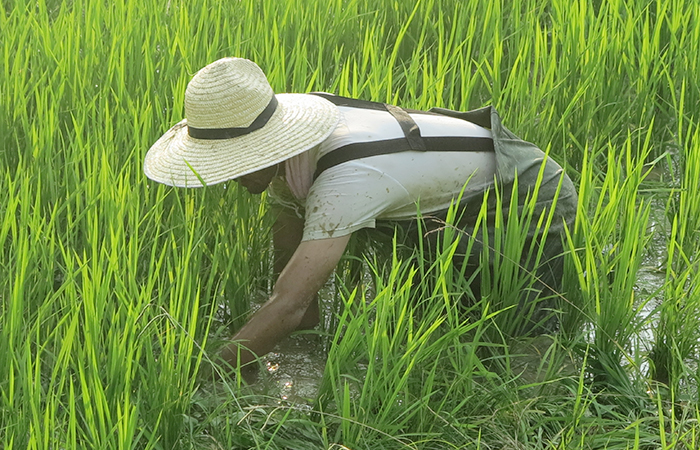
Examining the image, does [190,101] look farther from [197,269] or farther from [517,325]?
[517,325]

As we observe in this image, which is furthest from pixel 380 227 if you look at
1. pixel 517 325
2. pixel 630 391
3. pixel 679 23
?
pixel 679 23

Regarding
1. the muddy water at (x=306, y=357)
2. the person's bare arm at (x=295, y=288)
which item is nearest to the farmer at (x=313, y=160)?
the person's bare arm at (x=295, y=288)

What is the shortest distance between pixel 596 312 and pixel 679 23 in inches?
63.5

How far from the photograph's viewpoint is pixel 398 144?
196 cm

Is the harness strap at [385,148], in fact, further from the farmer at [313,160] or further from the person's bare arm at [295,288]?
the person's bare arm at [295,288]

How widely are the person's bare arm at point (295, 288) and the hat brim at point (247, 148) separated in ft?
0.69

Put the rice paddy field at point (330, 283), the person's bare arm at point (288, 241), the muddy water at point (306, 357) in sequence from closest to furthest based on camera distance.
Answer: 1. the rice paddy field at point (330, 283)
2. the muddy water at point (306, 357)
3. the person's bare arm at point (288, 241)

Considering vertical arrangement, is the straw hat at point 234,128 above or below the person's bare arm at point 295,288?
above

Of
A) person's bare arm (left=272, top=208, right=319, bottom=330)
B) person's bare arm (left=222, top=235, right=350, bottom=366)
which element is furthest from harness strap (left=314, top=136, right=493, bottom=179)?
person's bare arm (left=272, top=208, right=319, bottom=330)

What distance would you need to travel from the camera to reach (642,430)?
5.80ft

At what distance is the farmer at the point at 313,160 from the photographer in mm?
1856

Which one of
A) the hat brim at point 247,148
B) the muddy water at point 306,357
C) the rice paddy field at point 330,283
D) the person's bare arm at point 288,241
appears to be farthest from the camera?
the person's bare arm at point 288,241

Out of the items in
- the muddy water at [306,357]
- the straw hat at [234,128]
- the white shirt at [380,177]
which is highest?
the straw hat at [234,128]

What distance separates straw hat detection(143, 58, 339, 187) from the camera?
1.85 metres
